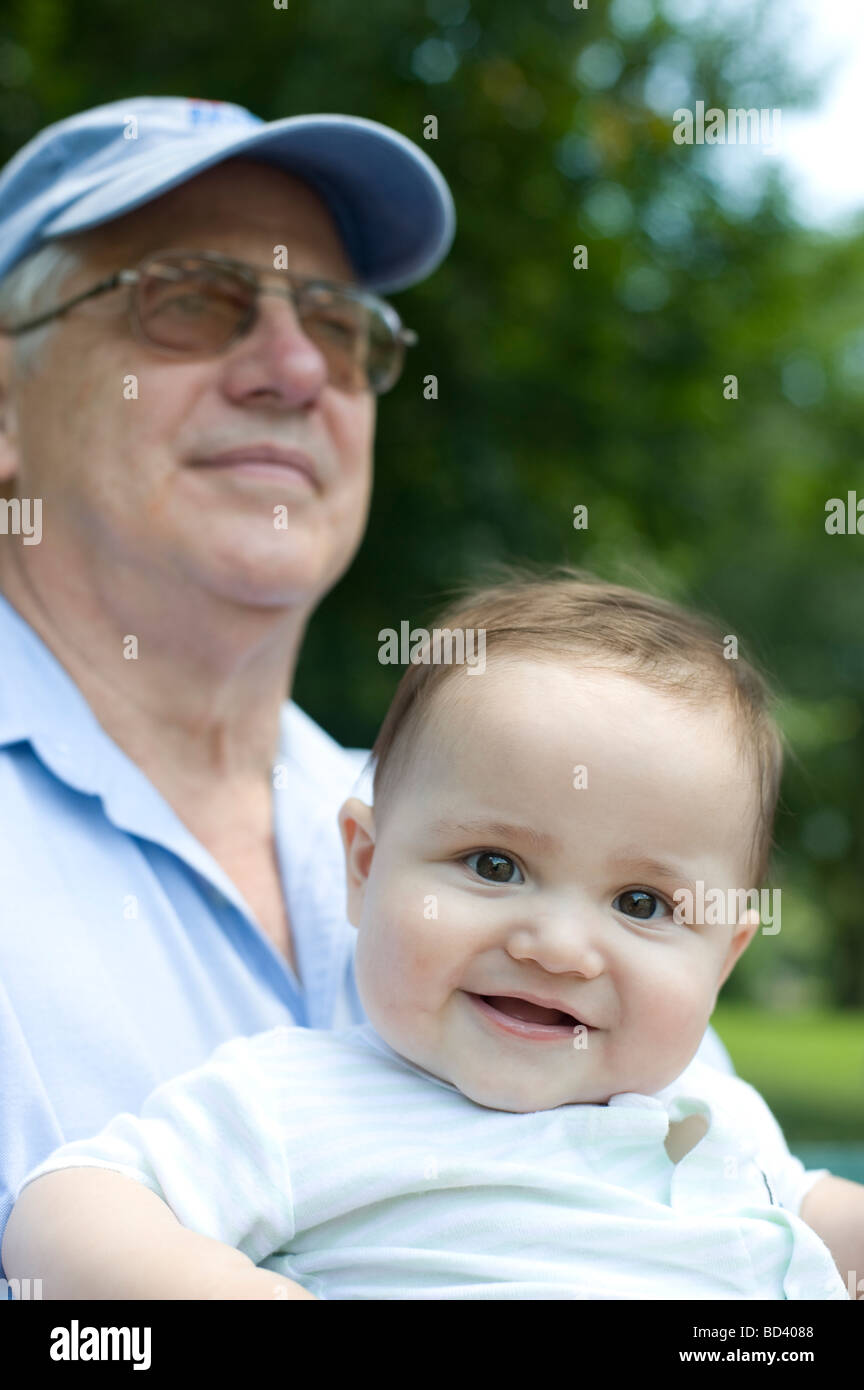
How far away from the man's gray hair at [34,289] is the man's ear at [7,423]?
3cm

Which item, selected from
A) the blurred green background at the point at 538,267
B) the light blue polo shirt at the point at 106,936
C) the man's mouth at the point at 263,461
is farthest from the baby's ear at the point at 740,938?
the blurred green background at the point at 538,267

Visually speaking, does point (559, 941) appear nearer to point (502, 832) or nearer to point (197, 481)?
point (502, 832)

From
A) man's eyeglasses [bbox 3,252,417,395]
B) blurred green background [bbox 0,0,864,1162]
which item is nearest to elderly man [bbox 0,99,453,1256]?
man's eyeglasses [bbox 3,252,417,395]

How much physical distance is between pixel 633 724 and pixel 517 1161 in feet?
1.56

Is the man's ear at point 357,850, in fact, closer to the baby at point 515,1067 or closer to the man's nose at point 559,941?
the baby at point 515,1067

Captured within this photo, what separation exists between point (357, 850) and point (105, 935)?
438 millimetres

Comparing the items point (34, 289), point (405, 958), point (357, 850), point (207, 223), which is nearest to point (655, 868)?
point (405, 958)

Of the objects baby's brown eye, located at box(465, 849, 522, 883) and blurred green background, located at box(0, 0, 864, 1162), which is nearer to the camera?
baby's brown eye, located at box(465, 849, 522, 883)

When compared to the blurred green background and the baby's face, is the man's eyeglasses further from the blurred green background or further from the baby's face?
the blurred green background

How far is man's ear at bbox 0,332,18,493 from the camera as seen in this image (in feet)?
8.25

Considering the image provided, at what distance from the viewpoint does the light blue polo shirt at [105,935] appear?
172 centimetres

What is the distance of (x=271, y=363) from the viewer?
242cm

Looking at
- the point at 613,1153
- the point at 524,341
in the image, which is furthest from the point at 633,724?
the point at 524,341
